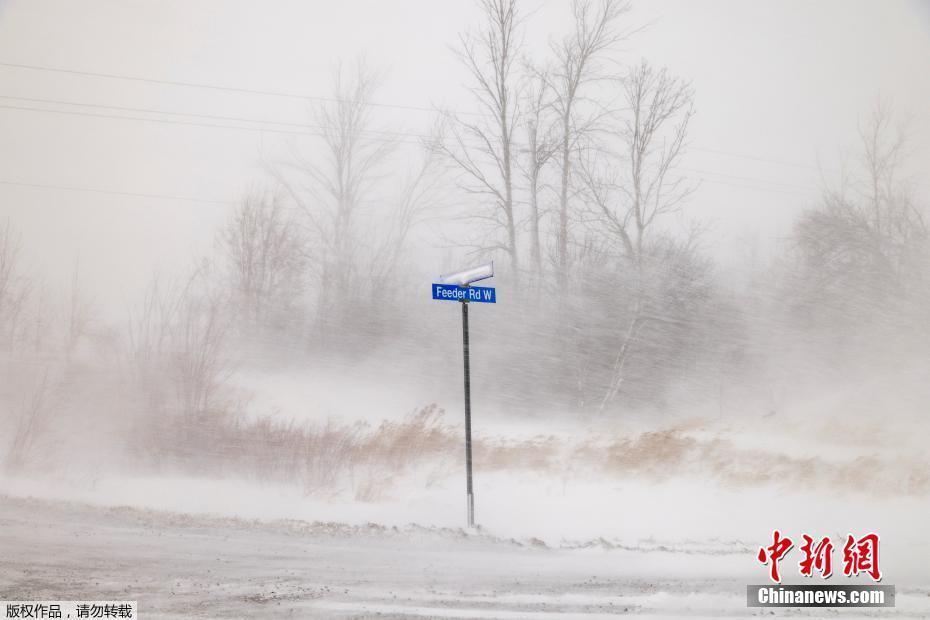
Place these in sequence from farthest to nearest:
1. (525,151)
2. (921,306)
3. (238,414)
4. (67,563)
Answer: (525,151)
(921,306)
(238,414)
(67,563)

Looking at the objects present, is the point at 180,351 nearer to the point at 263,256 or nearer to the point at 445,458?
the point at 263,256

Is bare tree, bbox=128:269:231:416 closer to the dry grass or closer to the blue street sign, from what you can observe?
the dry grass

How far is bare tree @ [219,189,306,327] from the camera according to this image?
551 inches

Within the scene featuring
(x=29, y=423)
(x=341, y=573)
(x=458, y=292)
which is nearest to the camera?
(x=341, y=573)

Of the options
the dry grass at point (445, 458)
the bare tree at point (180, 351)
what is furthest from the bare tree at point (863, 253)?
the bare tree at point (180, 351)

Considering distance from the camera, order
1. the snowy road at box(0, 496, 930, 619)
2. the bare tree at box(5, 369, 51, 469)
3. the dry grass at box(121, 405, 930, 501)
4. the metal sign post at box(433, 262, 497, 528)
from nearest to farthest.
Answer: the snowy road at box(0, 496, 930, 619) < the metal sign post at box(433, 262, 497, 528) < the dry grass at box(121, 405, 930, 501) < the bare tree at box(5, 369, 51, 469)

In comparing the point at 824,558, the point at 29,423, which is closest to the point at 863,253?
the point at 824,558

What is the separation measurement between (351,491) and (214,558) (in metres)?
2.81

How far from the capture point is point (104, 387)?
11883mm

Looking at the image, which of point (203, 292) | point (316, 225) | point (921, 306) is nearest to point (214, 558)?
point (203, 292)

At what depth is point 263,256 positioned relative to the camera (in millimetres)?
14383

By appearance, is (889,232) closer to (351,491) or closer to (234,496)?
(351,491)

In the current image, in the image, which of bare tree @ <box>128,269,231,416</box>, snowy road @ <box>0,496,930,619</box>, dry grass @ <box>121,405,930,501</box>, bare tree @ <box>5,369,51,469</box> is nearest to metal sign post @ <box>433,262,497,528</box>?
snowy road @ <box>0,496,930,619</box>

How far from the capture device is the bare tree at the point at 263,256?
14.0m
